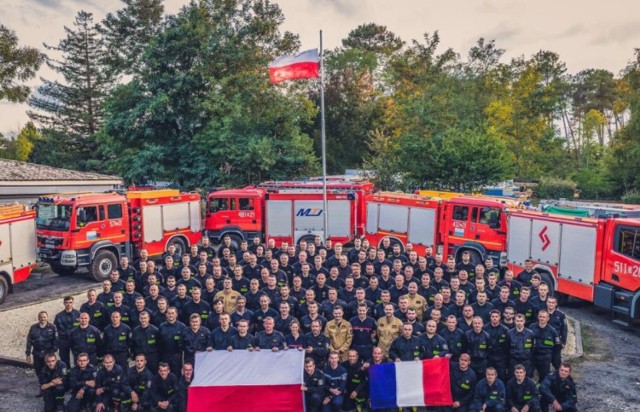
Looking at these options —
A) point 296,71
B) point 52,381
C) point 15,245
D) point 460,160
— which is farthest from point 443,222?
point 52,381

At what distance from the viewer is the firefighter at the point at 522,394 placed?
827 centimetres

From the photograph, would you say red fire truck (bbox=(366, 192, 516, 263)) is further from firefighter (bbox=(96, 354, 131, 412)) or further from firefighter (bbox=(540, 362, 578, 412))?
firefighter (bbox=(96, 354, 131, 412))

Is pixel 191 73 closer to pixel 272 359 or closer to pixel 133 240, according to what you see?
pixel 133 240

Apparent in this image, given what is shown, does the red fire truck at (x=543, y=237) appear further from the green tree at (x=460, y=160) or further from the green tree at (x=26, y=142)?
the green tree at (x=26, y=142)

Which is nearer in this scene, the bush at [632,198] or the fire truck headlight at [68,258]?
the fire truck headlight at [68,258]

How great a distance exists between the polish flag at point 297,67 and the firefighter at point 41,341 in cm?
1152

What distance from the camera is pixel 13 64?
105 feet

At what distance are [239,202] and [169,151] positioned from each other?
12021mm

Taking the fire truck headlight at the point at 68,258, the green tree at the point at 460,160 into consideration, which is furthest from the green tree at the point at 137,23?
the fire truck headlight at the point at 68,258

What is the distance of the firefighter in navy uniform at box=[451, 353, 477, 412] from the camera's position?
8594 millimetres

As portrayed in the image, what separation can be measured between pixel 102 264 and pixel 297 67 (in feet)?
30.1

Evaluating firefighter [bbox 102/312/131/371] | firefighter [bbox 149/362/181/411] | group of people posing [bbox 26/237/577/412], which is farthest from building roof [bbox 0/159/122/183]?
firefighter [bbox 149/362/181/411]

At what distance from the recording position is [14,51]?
31.9 metres

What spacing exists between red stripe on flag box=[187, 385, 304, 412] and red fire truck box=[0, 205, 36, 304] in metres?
10.0
